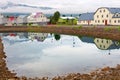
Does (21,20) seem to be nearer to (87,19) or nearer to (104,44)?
(87,19)

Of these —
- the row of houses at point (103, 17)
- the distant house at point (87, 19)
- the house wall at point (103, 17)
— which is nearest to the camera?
the row of houses at point (103, 17)

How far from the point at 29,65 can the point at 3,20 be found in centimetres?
11906

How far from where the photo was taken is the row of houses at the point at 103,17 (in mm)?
112456

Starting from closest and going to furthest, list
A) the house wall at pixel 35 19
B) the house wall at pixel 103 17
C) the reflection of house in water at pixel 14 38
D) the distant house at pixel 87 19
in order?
the reflection of house in water at pixel 14 38 < the house wall at pixel 103 17 < the distant house at pixel 87 19 < the house wall at pixel 35 19

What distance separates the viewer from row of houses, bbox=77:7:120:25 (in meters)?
112

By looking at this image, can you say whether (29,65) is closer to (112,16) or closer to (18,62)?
(18,62)

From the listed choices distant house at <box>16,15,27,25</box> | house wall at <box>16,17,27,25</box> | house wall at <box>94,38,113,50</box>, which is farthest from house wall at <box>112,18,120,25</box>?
house wall at <box>16,17,27,25</box>

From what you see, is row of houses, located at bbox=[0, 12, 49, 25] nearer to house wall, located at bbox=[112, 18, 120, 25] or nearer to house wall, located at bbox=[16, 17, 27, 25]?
house wall, located at bbox=[16, 17, 27, 25]

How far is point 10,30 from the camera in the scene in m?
113

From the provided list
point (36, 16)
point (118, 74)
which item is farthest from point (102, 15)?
point (118, 74)

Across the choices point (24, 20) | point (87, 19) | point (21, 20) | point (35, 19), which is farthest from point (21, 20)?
point (87, 19)

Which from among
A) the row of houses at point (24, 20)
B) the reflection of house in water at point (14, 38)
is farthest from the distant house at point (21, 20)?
the reflection of house in water at point (14, 38)

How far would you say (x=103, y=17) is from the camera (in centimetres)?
11756

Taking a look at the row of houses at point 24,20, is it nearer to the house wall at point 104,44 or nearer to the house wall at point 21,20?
the house wall at point 21,20
